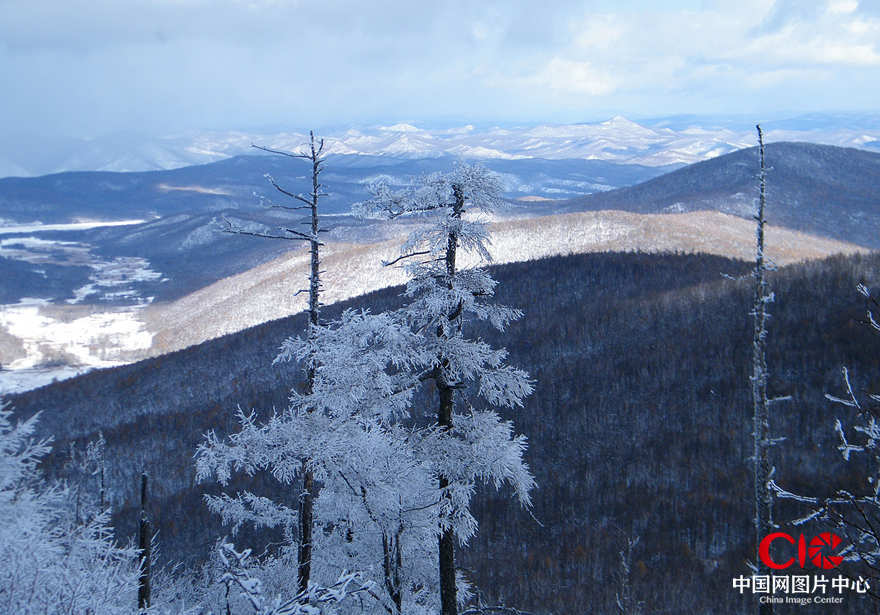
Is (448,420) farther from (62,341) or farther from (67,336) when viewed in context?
(67,336)

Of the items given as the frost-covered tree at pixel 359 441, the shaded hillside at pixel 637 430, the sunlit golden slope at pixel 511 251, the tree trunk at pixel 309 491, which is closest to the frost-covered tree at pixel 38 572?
the frost-covered tree at pixel 359 441

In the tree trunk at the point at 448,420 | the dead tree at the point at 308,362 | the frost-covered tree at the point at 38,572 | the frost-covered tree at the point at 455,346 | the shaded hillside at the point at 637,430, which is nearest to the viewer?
the frost-covered tree at the point at 38,572

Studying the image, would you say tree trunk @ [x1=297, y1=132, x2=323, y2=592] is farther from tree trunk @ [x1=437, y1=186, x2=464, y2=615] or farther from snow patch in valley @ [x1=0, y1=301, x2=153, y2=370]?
snow patch in valley @ [x1=0, y1=301, x2=153, y2=370]

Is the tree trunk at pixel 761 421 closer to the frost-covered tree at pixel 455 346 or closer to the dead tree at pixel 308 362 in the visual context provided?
the frost-covered tree at pixel 455 346

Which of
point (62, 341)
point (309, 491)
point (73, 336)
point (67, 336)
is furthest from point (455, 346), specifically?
point (67, 336)

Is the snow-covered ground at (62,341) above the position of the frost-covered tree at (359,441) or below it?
below

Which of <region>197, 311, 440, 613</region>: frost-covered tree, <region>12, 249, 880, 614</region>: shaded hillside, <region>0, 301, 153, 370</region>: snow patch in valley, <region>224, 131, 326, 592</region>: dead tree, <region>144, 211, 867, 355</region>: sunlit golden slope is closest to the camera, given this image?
<region>197, 311, 440, 613</region>: frost-covered tree

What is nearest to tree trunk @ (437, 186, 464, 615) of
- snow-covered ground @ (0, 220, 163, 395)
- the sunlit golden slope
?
snow-covered ground @ (0, 220, 163, 395)
